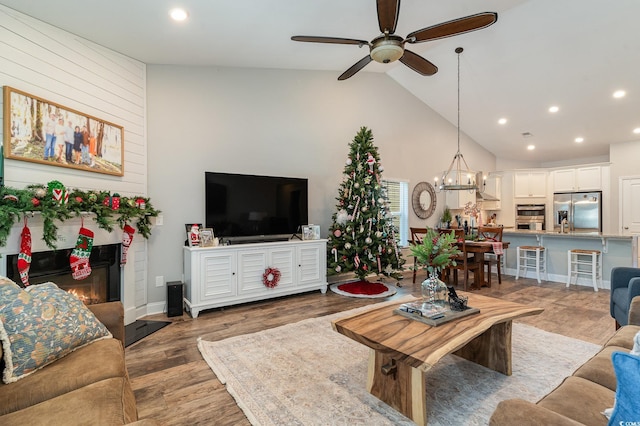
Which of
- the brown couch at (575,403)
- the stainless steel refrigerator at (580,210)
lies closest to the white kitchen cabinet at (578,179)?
the stainless steel refrigerator at (580,210)

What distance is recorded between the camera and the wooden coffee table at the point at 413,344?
5.77ft

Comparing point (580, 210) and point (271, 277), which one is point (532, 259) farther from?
point (271, 277)

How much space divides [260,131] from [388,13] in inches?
106

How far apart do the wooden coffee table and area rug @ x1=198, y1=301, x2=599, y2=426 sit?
0.10 m

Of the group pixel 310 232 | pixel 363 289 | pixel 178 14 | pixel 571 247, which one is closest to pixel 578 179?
pixel 571 247

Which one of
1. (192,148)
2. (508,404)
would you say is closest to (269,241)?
(192,148)

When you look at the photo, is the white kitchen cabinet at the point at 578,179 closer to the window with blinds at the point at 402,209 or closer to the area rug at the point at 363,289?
the window with blinds at the point at 402,209

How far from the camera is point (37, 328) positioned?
154 centimetres

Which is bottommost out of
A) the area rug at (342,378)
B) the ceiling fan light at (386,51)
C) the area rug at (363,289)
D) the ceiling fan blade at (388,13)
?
the area rug at (342,378)

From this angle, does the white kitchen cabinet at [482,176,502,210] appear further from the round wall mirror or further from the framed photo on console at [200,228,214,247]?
the framed photo on console at [200,228,214,247]

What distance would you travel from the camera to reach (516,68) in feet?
17.4

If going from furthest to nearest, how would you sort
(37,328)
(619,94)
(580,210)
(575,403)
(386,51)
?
(580,210)
(619,94)
(386,51)
(37,328)
(575,403)

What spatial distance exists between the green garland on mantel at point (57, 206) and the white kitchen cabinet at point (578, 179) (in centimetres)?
897

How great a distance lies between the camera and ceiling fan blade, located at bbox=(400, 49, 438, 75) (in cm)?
314
